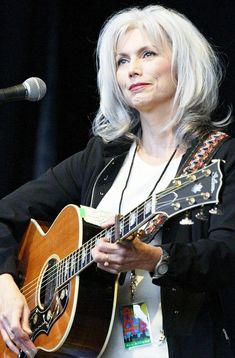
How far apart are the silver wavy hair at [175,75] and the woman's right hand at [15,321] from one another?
0.64 meters

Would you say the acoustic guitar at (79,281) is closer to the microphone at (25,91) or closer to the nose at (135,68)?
the microphone at (25,91)

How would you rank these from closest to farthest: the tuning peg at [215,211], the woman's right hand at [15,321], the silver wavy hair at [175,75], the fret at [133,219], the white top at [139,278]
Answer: the tuning peg at [215,211], the fret at [133,219], the white top at [139,278], the woman's right hand at [15,321], the silver wavy hair at [175,75]

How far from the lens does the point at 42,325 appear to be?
2.10 m

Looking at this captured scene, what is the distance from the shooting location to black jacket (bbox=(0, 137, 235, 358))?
1.85 metres

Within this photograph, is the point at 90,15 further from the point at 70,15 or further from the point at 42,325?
the point at 42,325

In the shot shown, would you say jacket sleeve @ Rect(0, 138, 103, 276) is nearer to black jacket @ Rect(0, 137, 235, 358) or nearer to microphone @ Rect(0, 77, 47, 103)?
black jacket @ Rect(0, 137, 235, 358)

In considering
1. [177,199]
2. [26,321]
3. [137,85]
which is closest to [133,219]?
[177,199]

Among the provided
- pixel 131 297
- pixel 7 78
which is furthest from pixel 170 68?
pixel 7 78

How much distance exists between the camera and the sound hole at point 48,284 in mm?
2109

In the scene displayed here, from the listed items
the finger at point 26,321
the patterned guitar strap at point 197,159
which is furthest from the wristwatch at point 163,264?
the finger at point 26,321

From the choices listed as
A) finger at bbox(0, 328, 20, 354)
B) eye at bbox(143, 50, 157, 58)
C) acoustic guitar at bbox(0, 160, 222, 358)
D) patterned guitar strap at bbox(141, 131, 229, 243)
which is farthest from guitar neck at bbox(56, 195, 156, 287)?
eye at bbox(143, 50, 157, 58)

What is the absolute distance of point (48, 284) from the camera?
215 centimetres

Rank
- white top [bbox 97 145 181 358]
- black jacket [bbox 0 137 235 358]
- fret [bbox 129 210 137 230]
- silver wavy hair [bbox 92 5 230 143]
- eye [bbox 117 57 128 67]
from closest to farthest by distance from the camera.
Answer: fret [bbox 129 210 137 230], black jacket [bbox 0 137 235 358], white top [bbox 97 145 181 358], silver wavy hair [bbox 92 5 230 143], eye [bbox 117 57 128 67]

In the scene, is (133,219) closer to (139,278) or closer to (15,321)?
(139,278)
